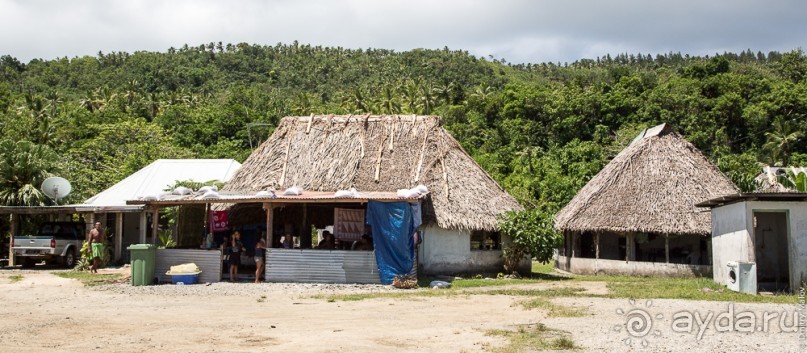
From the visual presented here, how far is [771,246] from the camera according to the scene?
22328 mm

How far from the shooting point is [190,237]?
82.2 ft

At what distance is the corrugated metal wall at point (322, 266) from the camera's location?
20812mm

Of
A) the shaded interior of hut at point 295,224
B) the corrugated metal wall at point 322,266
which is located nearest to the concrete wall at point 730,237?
the corrugated metal wall at point 322,266

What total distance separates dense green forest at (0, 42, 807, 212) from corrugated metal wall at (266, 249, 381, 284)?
1348 cm

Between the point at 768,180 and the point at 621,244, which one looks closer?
the point at 621,244

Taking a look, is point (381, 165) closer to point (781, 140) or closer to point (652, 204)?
point (652, 204)

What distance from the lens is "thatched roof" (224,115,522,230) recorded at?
2417 centimetres

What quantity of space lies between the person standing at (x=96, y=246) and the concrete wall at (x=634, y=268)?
56.6 feet

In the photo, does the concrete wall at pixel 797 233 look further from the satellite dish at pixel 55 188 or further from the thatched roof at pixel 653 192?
the satellite dish at pixel 55 188

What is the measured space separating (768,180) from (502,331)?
2653cm

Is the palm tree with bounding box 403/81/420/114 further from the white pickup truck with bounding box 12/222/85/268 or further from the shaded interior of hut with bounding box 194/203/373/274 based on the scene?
the white pickup truck with bounding box 12/222/85/268

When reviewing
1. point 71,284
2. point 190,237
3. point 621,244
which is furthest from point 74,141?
point 621,244

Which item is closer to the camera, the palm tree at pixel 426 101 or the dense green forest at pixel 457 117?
the dense green forest at pixel 457 117

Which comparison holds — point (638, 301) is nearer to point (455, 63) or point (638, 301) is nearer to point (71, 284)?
point (71, 284)
